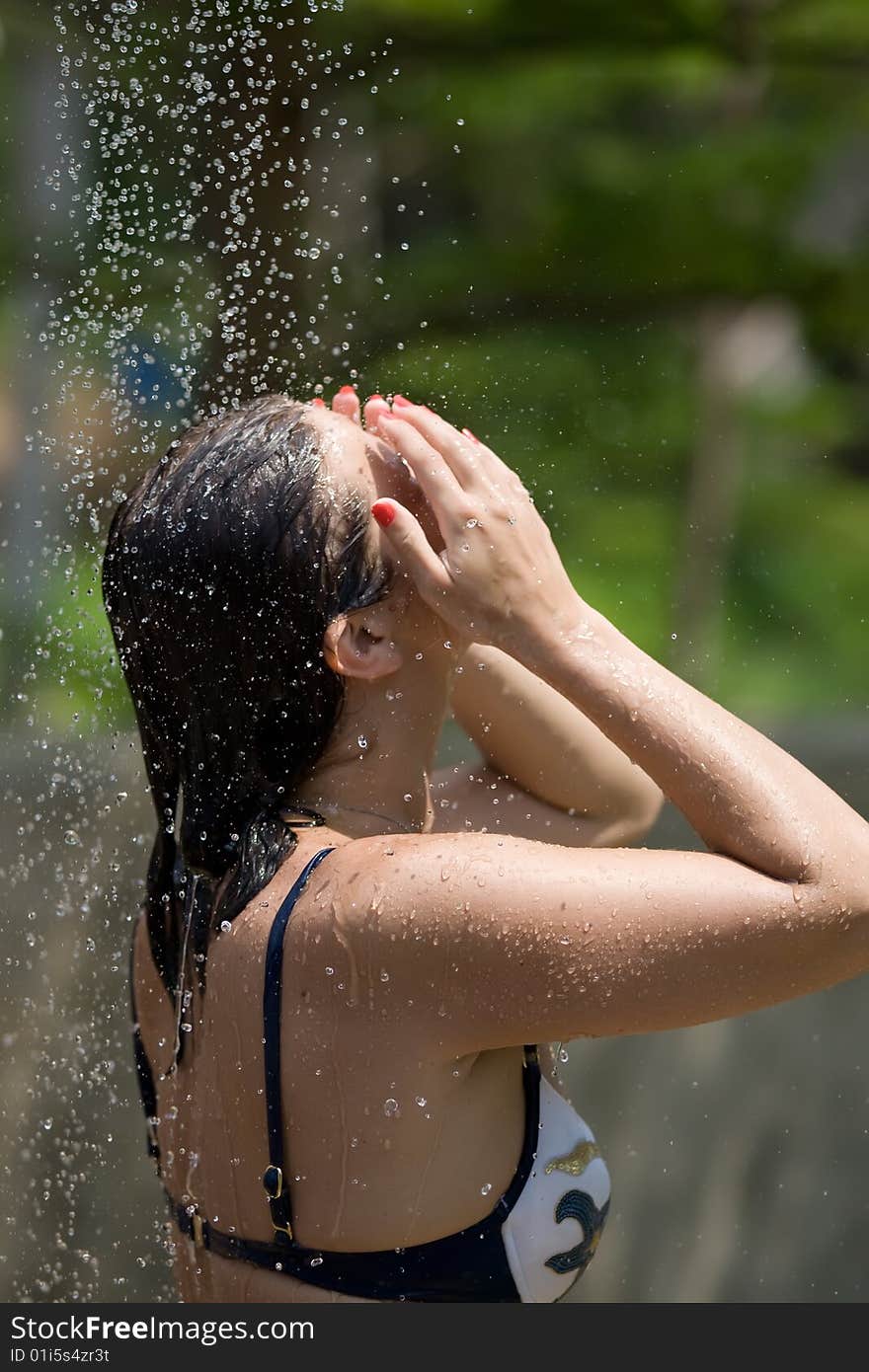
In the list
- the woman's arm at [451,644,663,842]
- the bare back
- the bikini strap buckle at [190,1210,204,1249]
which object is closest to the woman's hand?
the bare back

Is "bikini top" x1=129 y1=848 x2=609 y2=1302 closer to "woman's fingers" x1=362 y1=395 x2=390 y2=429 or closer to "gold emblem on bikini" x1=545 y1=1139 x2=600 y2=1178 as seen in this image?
"gold emblem on bikini" x1=545 y1=1139 x2=600 y2=1178

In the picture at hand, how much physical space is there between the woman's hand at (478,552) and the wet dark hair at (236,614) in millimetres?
95

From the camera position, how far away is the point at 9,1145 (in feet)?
12.0

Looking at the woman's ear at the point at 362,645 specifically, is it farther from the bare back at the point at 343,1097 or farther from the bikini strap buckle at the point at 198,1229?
the bikini strap buckle at the point at 198,1229

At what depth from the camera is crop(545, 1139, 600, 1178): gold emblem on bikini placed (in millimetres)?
1862

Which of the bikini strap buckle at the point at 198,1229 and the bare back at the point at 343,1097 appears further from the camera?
the bikini strap buckle at the point at 198,1229

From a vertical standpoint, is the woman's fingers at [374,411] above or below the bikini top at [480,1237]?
above

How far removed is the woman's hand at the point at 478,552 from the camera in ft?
5.73

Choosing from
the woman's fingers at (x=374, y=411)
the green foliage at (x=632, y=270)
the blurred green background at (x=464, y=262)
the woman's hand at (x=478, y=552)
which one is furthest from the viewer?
the green foliage at (x=632, y=270)

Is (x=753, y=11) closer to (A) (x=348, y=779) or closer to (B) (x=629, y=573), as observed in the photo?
(B) (x=629, y=573)

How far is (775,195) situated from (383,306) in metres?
2.31

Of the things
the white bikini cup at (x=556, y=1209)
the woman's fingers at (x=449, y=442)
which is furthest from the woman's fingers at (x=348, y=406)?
the white bikini cup at (x=556, y=1209)

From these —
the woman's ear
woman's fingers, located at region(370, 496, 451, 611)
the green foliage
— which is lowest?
the green foliage

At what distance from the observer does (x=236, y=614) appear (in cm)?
182
